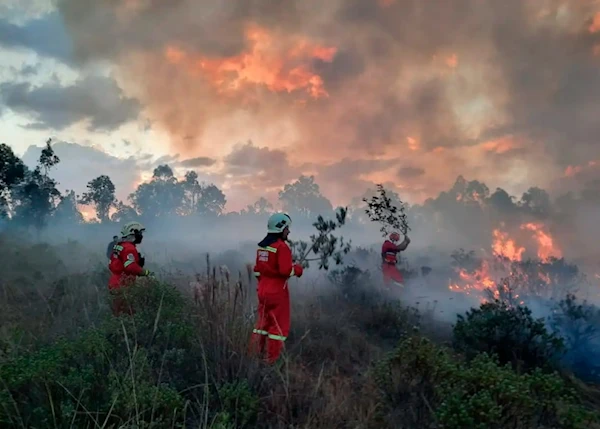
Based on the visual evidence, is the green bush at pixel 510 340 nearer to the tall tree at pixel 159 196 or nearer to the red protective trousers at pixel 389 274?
the red protective trousers at pixel 389 274

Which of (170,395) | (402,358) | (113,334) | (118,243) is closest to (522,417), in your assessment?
(402,358)

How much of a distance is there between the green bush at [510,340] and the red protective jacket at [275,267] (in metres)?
2.79

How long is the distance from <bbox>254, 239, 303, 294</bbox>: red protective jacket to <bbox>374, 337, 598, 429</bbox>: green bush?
2.46 m

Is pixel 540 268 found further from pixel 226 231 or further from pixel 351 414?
pixel 226 231

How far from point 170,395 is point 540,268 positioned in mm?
19195

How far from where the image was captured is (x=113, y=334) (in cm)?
403

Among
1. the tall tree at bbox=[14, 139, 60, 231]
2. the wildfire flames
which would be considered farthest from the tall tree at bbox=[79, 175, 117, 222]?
the wildfire flames

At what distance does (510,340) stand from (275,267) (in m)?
3.53

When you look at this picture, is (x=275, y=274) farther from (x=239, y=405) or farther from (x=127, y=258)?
(x=239, y=405)

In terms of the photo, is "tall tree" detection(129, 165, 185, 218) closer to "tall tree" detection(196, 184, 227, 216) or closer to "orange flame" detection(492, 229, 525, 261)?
"tall tree" detection(196, 184, 227, 216)

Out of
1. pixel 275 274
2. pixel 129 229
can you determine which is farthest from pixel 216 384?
pixel 129 229

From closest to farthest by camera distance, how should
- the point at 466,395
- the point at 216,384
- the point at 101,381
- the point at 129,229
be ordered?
the point at 466,395, the point at 101,381, the point at 216,384, the point at 129,229

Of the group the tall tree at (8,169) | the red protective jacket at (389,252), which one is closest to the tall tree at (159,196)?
the tall tree at (8,169)

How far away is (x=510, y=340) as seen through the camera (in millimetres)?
6660
